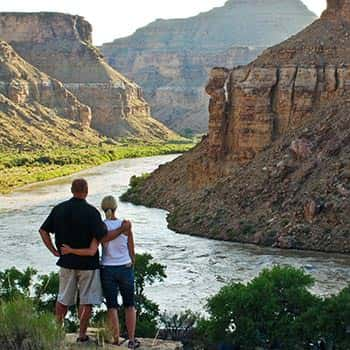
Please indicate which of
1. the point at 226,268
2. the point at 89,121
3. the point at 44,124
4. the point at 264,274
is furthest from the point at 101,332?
the point at 89,121

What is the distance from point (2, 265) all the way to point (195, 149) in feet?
80.1

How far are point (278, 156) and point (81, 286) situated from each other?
1275 inches

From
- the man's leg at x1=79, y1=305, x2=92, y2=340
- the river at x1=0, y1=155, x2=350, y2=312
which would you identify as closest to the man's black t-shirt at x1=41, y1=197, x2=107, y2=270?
the man's leg at x1=79, y1=305, x2=92, y2=340

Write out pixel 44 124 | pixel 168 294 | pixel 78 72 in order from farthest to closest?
pixel 78 72
pixel 44 124
pixel 168 294

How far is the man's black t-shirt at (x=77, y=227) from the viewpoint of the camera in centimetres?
1209

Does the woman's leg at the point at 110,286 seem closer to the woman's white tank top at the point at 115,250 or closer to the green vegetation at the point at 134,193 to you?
the woman's white tank top at the point at 115,250

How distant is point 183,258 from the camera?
3575 cm

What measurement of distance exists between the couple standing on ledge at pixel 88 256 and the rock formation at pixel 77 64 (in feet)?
472

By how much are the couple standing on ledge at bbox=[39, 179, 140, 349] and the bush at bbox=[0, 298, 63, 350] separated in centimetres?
88

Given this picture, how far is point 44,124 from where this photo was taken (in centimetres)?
12775

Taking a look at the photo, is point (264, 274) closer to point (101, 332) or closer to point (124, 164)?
point (101, 332)

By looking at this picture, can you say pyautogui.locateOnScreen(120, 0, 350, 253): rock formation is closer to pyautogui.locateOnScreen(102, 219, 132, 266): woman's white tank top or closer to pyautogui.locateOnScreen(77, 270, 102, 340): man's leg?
pyautogui.locateOnScreen(102, 219, 132, 266): woman's white tank top

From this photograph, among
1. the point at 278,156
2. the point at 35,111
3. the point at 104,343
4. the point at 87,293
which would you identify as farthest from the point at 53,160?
the point at 104,343

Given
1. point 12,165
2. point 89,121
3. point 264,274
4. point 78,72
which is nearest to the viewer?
point 264,274
